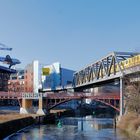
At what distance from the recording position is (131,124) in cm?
9238

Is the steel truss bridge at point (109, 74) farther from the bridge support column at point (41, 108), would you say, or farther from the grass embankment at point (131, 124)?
the grass embankment at point (131, 124)

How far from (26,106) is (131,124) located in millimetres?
65073

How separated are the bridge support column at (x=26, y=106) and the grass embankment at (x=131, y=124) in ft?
169

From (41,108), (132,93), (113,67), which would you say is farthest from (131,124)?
(41,108)

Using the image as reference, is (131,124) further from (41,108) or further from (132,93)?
(41,108)

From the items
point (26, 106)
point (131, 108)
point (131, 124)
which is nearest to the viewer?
point (131, 124)

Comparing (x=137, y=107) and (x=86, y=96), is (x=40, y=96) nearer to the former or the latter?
(x=86, y=96)

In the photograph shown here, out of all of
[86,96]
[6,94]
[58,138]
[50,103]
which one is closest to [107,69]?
[86,96]

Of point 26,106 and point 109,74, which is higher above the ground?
point 109,74

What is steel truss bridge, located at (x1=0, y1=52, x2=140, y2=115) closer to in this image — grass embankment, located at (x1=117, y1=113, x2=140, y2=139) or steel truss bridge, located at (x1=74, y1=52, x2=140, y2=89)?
steel truss bridge, located at (x1=74, y1=52, x2=140, y2=89)

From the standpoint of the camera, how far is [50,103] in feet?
497

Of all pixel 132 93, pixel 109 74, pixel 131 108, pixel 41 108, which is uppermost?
pixel 109 74

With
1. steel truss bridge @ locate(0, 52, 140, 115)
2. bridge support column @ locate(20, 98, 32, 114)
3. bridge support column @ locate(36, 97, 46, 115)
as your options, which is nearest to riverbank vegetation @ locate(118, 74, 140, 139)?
steel truss bridge @ locate(0, 52, 140, 115)

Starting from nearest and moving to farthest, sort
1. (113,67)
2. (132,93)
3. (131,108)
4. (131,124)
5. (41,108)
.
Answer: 1. (131,124)
2. (132,93)
3. (131,108)
4. (113,67)
5. (41,108)
